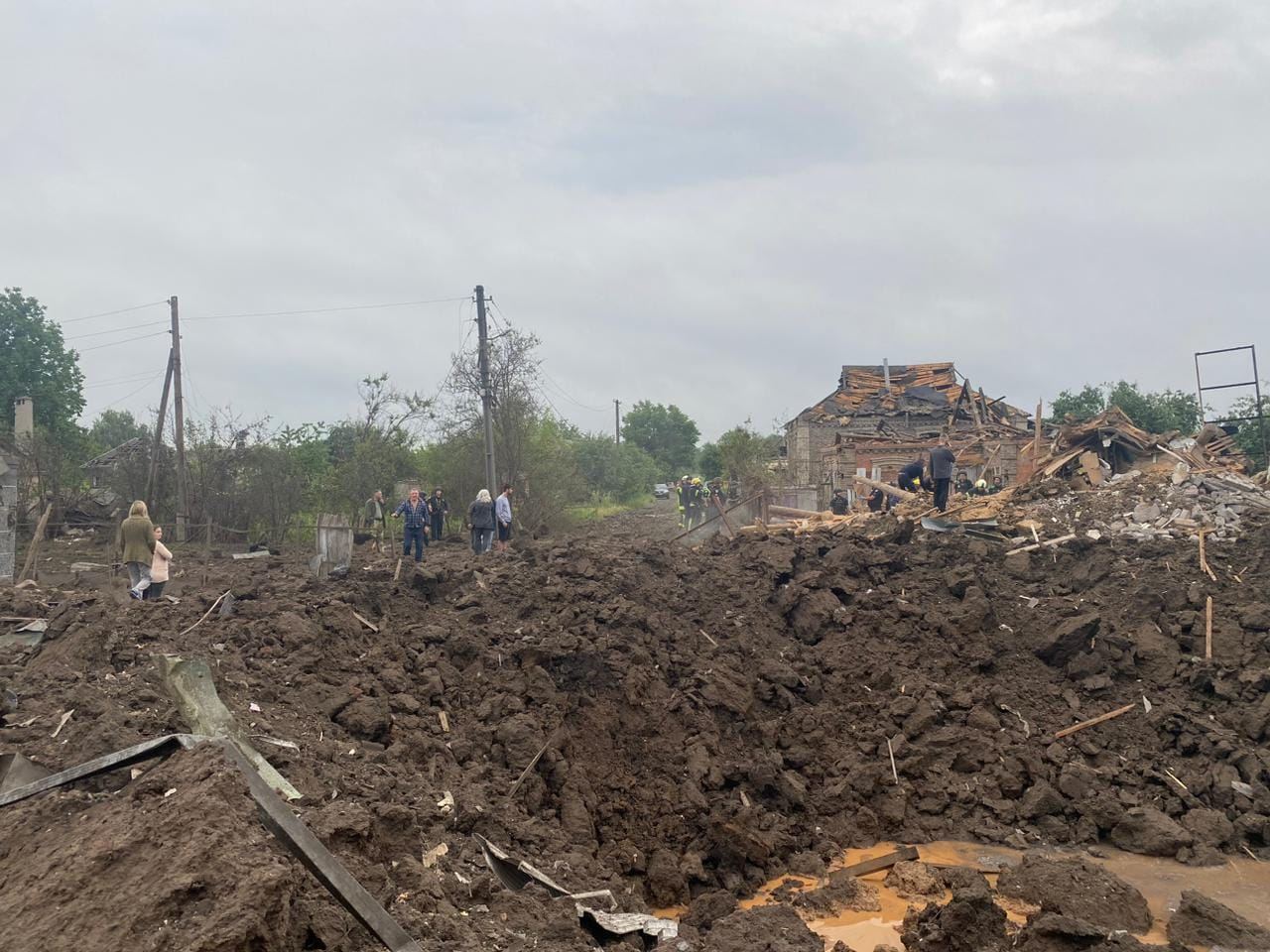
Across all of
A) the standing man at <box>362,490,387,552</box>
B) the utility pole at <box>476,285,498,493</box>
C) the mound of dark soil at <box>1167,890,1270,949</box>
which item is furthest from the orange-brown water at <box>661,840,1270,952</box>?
the utility pole at <box>476,285,498,493</box>

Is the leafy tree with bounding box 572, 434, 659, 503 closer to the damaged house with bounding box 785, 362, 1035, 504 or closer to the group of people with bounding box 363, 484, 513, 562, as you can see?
the damaged house with bounding box 785, 362, 1035, 504

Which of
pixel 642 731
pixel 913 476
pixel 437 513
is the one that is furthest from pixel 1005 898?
pixel 437 513

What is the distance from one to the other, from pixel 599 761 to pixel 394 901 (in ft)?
13.9

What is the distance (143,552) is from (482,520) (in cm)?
658

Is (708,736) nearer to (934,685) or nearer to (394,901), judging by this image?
(934,685)

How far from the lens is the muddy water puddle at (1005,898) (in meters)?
6.49

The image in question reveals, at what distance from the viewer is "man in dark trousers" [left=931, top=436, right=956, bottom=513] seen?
51.6ft

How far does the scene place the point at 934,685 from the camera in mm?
9938

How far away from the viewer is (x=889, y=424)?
125 ft

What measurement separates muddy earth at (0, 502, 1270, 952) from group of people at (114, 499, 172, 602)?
1279 mm

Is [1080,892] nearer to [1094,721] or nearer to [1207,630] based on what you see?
[1094,721]

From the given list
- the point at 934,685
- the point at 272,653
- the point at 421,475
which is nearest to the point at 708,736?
the point at 934,685

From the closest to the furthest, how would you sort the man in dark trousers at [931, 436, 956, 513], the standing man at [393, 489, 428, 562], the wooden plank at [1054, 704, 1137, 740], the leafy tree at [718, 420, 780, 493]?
the wooden plank at [1054, 704, 1137, 740]
the man in dark trousers at [931, 436, 956, 513]
the standing man at [393, 489, 428, 562]
the leafy tree at [718, 420, 780, 493]

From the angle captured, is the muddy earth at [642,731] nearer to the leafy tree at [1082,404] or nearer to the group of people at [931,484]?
the group of people at [931,484]
